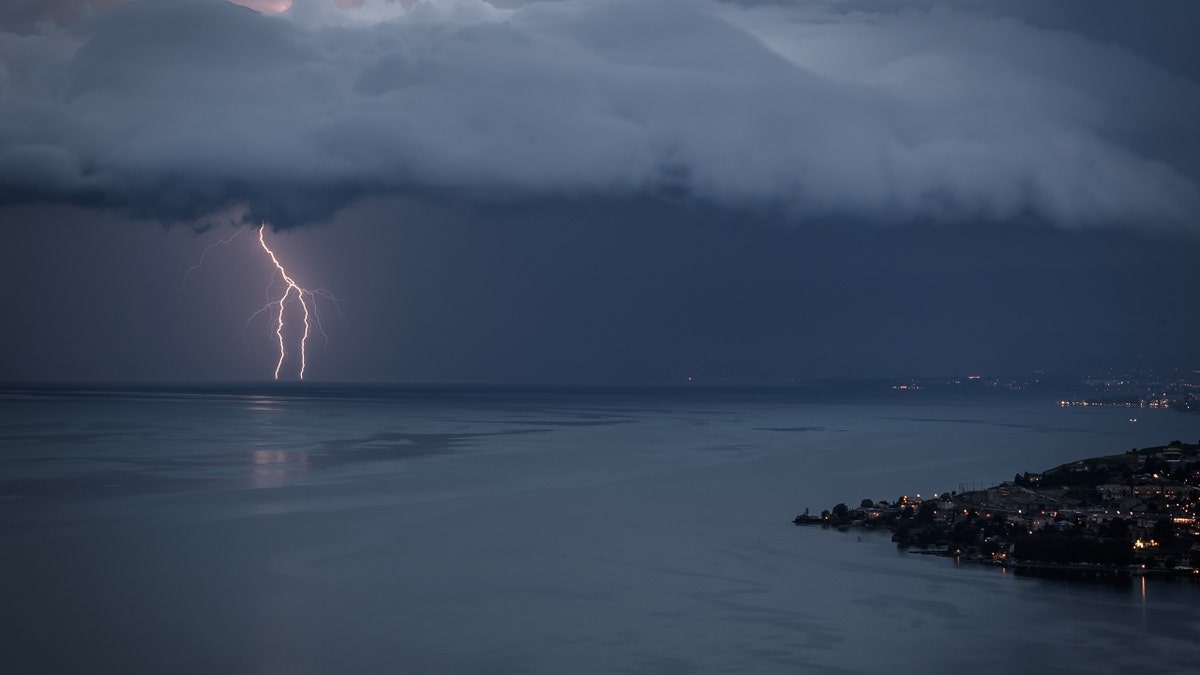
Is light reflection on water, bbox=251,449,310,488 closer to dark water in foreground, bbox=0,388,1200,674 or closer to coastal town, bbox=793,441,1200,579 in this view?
dark water in foreground, bbox=0,388,1200,674

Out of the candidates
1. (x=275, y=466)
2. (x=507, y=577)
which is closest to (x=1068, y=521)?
(x=507, y=577)

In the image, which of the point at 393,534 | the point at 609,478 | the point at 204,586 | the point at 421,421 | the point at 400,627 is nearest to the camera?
the point at 400,627

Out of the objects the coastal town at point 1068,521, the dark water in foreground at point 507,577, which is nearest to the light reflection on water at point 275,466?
the dark water in foreground at point 507,577

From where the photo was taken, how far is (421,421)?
71562 mm

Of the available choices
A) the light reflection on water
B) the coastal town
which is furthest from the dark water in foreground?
the coastal town

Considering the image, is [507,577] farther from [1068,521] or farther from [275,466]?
[275,466]

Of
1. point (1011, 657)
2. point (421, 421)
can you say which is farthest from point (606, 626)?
point (421, 421)

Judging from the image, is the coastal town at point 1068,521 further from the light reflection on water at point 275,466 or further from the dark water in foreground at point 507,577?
the light reflection on water at point 275,466

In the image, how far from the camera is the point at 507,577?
2112 cm

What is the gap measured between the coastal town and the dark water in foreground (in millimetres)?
1189

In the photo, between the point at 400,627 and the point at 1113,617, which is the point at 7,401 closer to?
the point at 400,627

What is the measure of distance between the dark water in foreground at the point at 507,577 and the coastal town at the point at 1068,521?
1.19 metres

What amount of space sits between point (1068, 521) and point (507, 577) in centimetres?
1369

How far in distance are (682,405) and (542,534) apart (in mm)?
79472
